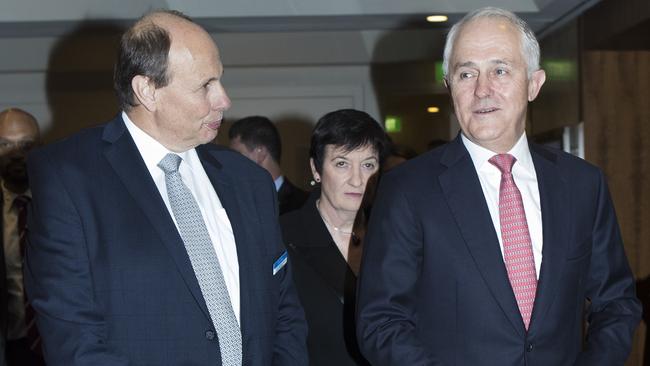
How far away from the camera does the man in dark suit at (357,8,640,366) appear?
237 cm

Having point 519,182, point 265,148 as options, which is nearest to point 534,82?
point 519,182

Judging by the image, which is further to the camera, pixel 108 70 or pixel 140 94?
pixel 108 70

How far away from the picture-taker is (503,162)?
2.51 m

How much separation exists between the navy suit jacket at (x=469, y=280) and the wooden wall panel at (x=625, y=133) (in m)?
3.90

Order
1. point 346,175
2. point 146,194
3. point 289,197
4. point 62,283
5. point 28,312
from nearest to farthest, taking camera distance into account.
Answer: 1. point 62,283
2. point 146,194
3. point 346,175
4. point 28,312
5. point 289,197

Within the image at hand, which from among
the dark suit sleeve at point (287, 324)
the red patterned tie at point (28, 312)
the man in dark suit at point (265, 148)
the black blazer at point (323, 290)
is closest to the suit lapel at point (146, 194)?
the dark suit sleeve at point (287, 324)

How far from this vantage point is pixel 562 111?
6.83m

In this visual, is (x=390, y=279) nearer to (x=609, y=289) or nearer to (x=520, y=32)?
(x=609, y=289)

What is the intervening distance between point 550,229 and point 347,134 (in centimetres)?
112

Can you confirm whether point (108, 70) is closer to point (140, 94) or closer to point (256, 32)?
point (256, 32)

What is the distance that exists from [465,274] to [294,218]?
1.12 m

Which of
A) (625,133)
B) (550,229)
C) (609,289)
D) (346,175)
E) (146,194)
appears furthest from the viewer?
(625,133)

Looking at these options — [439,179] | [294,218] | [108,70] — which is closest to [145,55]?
[439,179]

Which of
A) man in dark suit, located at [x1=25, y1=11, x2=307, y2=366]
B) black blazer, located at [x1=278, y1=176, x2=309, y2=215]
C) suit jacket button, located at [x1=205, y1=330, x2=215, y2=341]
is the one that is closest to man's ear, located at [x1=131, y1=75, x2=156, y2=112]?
man in dark suit, located at [x1=25, y1=11, x2=307, y2=366]
